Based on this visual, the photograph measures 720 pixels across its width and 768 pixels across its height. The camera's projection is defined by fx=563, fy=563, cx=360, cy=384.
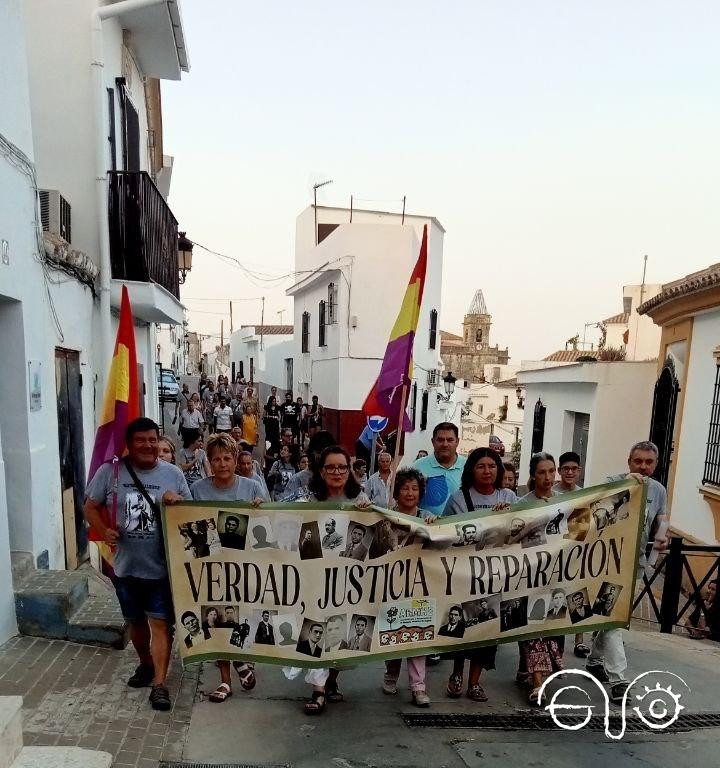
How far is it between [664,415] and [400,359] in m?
8.15

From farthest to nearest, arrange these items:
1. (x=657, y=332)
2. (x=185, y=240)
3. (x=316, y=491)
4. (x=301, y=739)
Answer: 1. (x=657, y=332)
2. (x=185, y=240)
3. (x=316, y=491)
4. (x=301, y=739)

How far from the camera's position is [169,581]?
3.47 m

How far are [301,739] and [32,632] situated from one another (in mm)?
2249

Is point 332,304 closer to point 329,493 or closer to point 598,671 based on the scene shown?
point 329,493

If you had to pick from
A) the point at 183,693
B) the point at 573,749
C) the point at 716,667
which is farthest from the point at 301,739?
the point at 716,667

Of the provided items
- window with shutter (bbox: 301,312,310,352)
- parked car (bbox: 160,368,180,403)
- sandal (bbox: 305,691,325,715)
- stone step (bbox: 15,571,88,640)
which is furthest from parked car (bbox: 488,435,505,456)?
window with shutter (bbox: 301,312,310,352)

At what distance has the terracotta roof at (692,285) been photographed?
833cm

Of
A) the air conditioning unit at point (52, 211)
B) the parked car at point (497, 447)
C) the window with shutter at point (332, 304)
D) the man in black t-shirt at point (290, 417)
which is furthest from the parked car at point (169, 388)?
the air conditioning unit at point (52, 211)

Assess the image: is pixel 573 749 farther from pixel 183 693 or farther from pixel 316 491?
pixel 183 693

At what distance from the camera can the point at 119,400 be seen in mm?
3791

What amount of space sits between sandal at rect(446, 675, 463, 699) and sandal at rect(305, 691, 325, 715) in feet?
2.90

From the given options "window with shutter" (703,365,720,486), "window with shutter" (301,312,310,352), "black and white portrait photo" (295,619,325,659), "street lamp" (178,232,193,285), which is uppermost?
"street lamp" (178,232,193,285)

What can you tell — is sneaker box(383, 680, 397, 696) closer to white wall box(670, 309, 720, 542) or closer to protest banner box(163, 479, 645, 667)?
protest banner box(163, 479, 645, 667)

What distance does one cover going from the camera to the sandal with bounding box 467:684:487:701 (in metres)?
3.77
